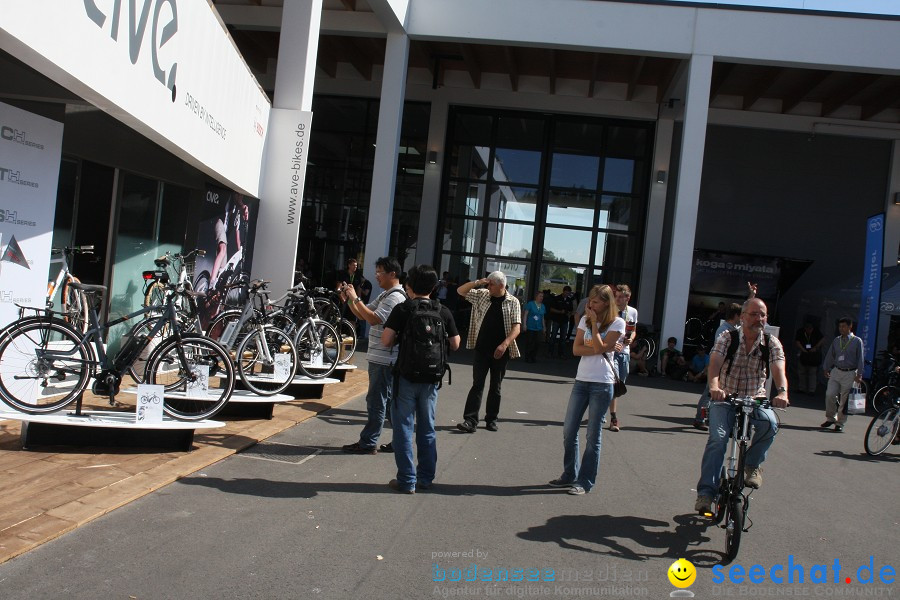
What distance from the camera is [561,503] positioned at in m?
5.75

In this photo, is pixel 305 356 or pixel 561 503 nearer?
pixel 561 503

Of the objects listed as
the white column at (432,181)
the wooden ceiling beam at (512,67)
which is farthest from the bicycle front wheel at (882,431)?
the white column at (432,181)

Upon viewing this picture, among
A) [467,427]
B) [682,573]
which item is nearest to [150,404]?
[467,427]

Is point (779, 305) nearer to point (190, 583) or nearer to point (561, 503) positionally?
point (561, 503)

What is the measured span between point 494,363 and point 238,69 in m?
5.50

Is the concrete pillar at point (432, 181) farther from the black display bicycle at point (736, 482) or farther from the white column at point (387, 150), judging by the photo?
the black display bicycle at point (736, 482)

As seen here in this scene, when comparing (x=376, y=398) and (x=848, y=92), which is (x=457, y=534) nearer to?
(x=376, y=398)

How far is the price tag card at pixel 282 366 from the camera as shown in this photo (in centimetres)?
804

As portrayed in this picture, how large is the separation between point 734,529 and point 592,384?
5.77ft

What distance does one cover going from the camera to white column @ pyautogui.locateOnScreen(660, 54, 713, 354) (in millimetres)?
17016

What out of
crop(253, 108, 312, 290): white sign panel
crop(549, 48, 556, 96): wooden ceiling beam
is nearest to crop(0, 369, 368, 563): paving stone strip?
crop(253, 108, 312, 290): white sign panel

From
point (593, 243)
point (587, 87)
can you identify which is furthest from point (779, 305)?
point (587, 87)

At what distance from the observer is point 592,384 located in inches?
241

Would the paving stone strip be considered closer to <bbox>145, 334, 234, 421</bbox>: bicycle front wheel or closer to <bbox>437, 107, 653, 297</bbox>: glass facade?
<bbox>145, 334, 234, 421</bbox>: bicycle front wheel
